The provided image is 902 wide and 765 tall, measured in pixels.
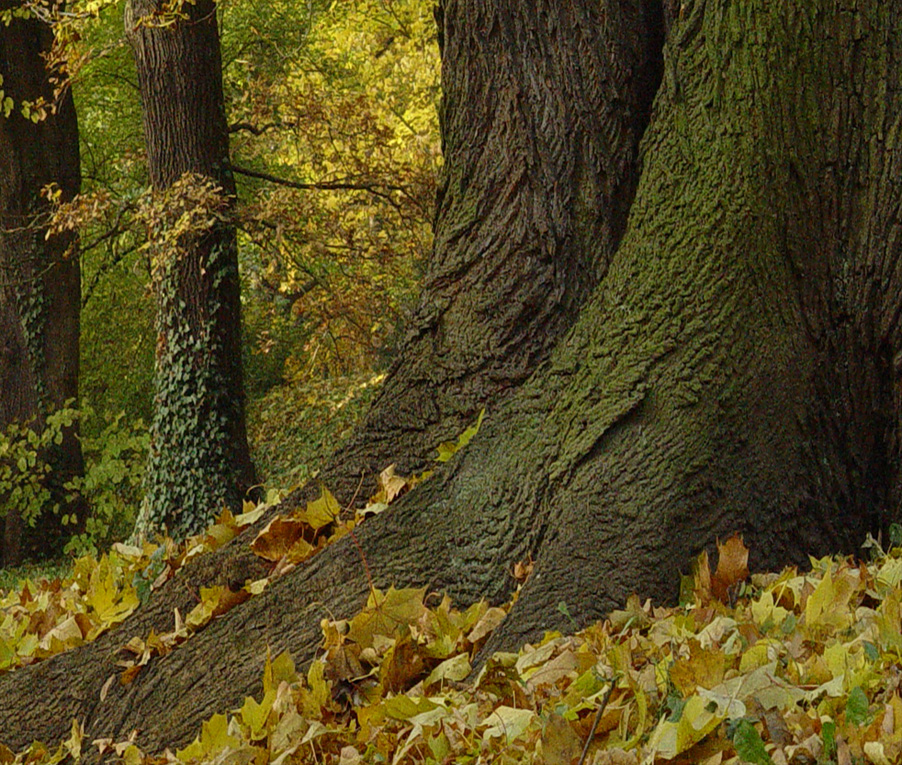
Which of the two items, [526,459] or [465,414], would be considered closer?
[526,459]

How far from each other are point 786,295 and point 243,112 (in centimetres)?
1152

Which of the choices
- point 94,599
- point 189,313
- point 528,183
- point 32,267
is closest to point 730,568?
point 528,183

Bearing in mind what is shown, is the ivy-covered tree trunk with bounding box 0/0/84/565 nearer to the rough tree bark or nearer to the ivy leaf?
the rough tree bark

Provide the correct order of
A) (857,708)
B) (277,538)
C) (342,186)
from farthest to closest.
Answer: (342,186) < (277,538) < (857,708)

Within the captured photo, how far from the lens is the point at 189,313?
9.34 m

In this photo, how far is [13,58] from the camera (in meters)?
12.3

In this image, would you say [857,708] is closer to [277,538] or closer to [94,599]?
[277,538]

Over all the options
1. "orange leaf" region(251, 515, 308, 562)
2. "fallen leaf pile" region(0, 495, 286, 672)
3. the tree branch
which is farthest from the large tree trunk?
the tree branch

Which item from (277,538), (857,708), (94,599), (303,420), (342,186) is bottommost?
(303,420)

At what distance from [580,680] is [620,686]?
99mm

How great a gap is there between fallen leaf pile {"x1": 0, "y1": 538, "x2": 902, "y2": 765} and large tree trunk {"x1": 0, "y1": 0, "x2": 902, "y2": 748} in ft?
0.56

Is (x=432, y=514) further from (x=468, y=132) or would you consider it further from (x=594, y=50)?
(x=594, y=50)

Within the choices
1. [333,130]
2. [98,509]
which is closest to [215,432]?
[98,509]

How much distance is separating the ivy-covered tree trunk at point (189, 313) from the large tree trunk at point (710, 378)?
5.87 m
